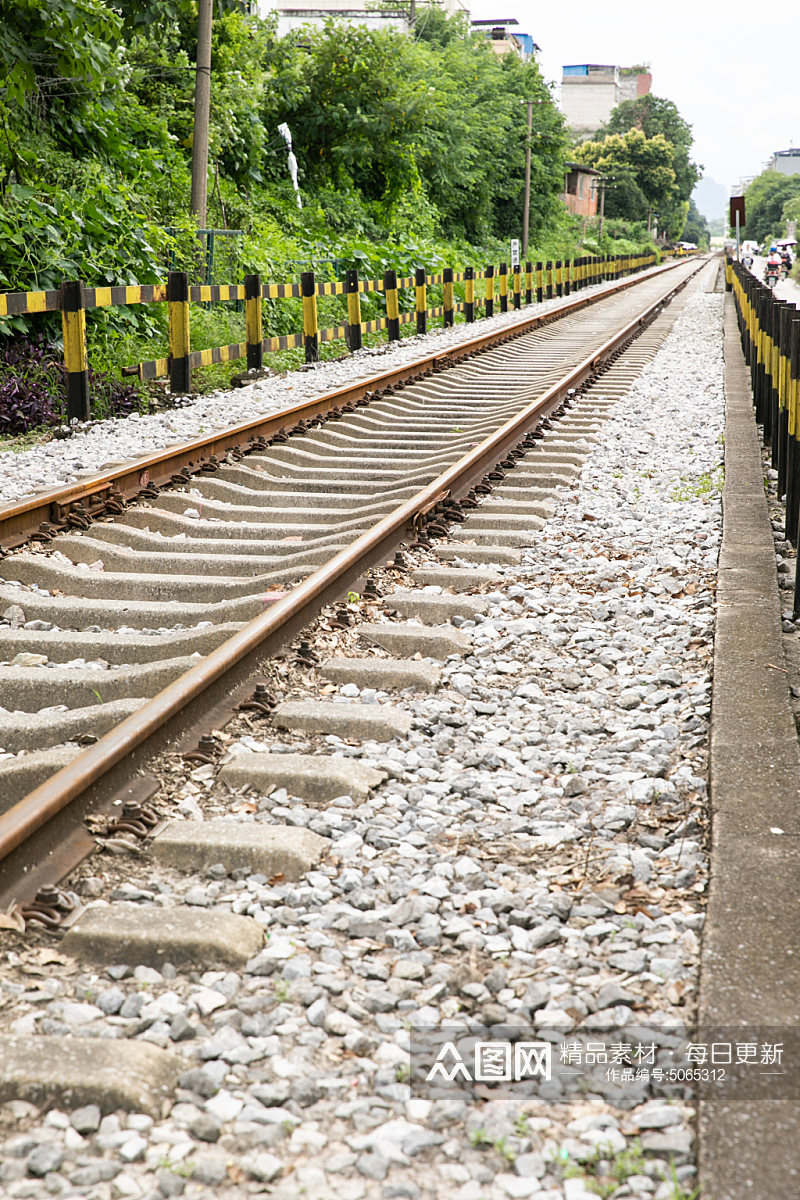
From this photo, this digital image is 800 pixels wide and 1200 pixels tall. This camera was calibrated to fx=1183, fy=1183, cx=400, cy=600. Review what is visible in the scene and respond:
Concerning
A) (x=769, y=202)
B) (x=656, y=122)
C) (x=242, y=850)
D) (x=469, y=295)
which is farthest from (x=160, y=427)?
(x=769, y=202)

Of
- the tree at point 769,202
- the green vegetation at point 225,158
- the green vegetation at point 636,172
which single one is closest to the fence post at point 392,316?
the green vegetation at point 225,158

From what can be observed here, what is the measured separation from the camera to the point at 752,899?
7.92 ft

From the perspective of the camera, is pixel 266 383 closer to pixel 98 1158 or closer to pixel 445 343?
pixel 445 343

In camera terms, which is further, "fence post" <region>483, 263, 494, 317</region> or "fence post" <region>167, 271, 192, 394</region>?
"fence post" <region>483, 263, 494, 317</region>

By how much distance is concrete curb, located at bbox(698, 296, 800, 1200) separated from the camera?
1.76 m

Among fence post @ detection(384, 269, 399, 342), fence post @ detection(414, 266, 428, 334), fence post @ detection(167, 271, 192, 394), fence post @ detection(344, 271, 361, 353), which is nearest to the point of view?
fence post @ detection(167, 271, 192, 394)

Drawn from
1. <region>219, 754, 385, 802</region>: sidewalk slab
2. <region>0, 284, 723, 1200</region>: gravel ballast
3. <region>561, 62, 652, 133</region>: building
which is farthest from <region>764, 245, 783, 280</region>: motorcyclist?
<region>561, 62, 652, 133</region>: building

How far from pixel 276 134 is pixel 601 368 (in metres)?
17.6

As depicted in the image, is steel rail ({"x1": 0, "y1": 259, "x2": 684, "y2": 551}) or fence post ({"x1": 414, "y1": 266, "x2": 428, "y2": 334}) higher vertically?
fence post ({"x1": 414, "y1": 266, "x2": 428, "y2": 334})

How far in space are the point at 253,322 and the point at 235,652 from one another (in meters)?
9.02

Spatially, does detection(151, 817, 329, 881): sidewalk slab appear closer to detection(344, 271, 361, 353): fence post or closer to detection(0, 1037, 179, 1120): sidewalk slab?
detection(0, 1037, 179, 1120): sidewalk slab

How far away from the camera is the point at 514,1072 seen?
Result: 200cm

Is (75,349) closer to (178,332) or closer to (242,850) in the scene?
(178,332)

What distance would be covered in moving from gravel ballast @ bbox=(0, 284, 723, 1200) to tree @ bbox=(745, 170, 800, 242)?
Answer: 497 feet
